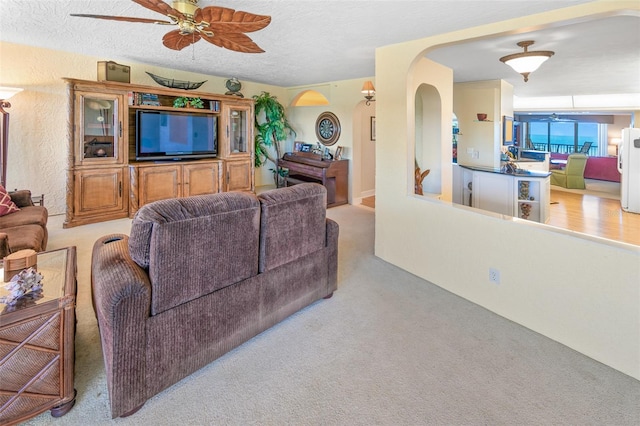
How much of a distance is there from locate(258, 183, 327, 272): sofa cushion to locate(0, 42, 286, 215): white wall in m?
3.94

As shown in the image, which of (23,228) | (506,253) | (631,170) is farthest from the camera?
(631,170)

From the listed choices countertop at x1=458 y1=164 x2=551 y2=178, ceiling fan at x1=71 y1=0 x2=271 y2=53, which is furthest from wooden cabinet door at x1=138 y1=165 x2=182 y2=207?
countertop at x1=458 y1=164 x2=551 y2=178

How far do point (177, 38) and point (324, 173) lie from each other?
12.9 ft

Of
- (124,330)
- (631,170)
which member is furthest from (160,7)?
(631,170)

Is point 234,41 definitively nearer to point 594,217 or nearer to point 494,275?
point 494,275

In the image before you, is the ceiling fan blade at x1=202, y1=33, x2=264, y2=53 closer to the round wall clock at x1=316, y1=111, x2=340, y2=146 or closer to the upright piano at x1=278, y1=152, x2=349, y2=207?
the upright piano at x1=278, y1=152, x2=349, y2=207

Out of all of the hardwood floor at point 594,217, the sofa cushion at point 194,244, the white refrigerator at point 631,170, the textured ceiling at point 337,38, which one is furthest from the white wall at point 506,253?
the white refrigerator at point 631,170

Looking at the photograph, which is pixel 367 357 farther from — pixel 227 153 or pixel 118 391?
pixel 227 153

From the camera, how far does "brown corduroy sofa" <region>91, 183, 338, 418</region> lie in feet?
5.30

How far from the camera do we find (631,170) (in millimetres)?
5996

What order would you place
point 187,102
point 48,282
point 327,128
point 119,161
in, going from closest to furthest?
point 48,282, point 119,161, point 187,102, point 327,128

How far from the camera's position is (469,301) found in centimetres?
288

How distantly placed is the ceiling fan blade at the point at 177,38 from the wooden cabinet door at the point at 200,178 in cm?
316

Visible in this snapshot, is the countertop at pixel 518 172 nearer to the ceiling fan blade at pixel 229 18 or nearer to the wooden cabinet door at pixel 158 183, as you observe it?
the ceiling fan blade at pixel 229 18
